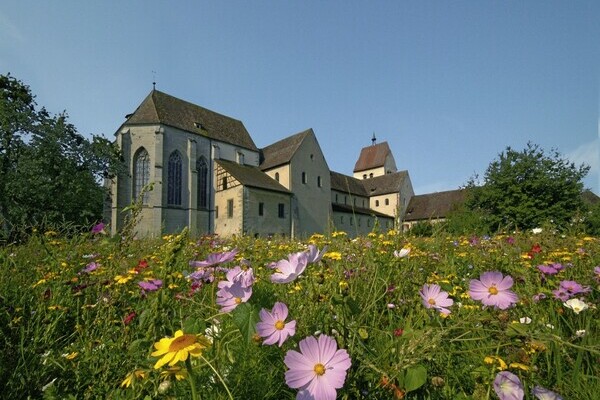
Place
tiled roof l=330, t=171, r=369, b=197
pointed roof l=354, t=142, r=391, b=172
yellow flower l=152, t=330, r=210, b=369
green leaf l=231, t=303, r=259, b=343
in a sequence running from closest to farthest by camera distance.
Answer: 1. yellow flower l=152, t=330, r=210, b=369
2. green leaf l=231, t=303, r=259, b=343
3. tiled roof l=330, t=171, r=369, b=197
4. pointed roof l=354, t=142, r=391, b=172

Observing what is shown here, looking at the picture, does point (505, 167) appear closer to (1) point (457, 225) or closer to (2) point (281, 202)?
(1) point (457, 225)

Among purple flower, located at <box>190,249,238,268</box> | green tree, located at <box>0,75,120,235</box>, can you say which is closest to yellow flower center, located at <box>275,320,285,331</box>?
purple flower, located at <box>190,249,238,268</box>

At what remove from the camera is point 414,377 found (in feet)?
2.87

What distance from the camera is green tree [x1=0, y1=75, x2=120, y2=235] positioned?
1705 cm

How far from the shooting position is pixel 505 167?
20734mm

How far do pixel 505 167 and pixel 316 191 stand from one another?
15691mm

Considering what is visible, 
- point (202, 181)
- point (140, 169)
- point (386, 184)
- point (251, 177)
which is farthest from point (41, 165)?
point (386, 184)

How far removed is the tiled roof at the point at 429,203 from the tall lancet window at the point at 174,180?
27228 mm

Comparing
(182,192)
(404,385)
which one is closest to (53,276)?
(404,385)

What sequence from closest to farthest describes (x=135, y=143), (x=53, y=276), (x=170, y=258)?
(x=170, y=258), (x=53, y=276), (x=135, y=143)

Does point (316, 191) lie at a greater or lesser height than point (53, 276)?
greater

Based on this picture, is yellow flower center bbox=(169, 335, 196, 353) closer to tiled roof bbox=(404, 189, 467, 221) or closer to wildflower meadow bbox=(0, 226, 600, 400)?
wildflower meadow bbox=(0, 226, 600, 400)

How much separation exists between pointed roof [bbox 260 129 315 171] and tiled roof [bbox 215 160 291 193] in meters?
1.52

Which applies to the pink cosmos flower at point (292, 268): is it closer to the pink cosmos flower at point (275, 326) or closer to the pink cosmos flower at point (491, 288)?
the pink cosmos flower at point (275, 326)
